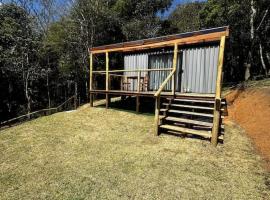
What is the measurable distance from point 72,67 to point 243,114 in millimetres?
12658

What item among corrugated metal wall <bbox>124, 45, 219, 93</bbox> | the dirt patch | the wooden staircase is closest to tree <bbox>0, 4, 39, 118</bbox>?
corrugated metal wall <bbox>124, 45, 219, 93</bbox>

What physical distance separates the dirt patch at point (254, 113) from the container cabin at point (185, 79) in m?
1.07

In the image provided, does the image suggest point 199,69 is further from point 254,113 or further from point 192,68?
point 254,113

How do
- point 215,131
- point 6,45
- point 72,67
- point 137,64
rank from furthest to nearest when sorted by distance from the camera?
point 72,67
point 6,45
point 137,64
point 215,131

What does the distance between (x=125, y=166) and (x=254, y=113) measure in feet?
19.4

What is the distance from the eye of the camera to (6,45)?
16.0 m

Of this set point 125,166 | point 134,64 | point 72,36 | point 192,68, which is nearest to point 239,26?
point 134,64

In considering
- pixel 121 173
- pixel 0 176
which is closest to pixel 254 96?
pixel 121 173

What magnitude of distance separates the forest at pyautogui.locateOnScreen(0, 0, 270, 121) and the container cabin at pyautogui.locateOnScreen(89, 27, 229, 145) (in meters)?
6.35

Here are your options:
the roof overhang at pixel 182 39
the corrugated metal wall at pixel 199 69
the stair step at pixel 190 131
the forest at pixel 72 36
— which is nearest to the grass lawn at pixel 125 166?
the stair step at pixel 190 131

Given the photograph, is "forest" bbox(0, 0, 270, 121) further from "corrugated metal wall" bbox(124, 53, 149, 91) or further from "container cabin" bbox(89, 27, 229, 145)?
"container cabin" bbox(89, 27, 229, 145)

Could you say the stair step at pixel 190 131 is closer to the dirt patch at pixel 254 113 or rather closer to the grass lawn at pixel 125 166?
the grass lawn at pixel 125 166

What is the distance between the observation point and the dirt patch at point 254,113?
7.08 m

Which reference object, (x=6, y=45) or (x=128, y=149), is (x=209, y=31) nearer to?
(x=128, y=149)
